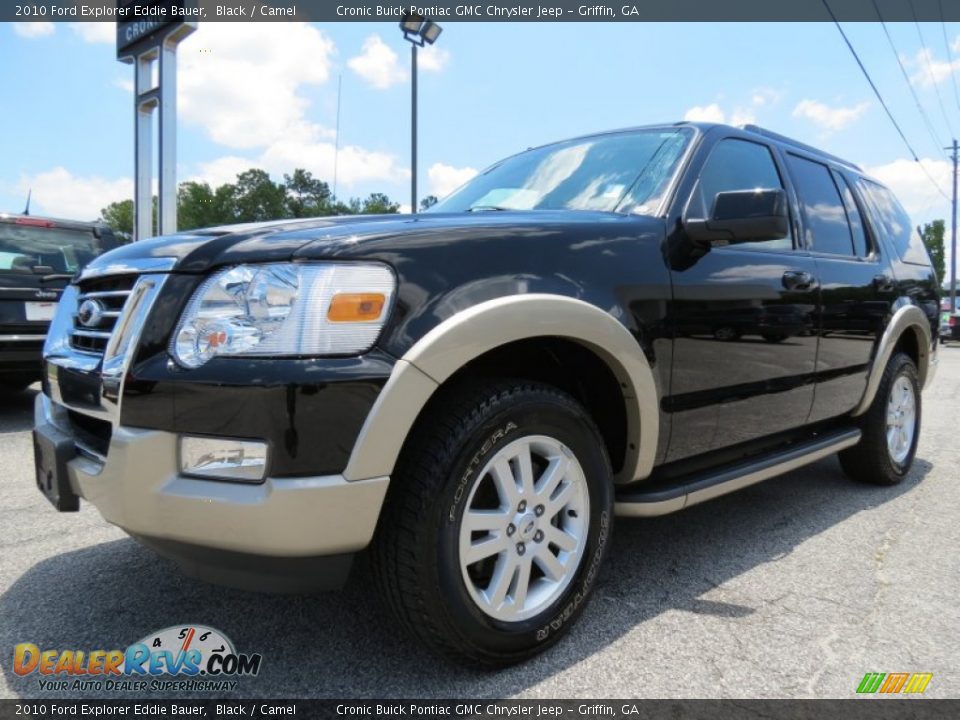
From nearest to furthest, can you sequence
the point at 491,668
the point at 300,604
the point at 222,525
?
1. the point at 222,525
2. the point at 491,668
3. the point at 300,604

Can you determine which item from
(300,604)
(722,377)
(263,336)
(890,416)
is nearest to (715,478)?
(722,377)

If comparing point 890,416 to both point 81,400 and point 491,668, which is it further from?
point 81,400

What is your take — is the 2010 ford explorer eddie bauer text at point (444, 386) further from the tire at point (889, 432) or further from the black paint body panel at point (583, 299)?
the tire at point (889, 432)

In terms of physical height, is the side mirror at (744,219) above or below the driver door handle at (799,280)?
above

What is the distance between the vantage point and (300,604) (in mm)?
2418

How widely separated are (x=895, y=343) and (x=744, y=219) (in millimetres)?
2266

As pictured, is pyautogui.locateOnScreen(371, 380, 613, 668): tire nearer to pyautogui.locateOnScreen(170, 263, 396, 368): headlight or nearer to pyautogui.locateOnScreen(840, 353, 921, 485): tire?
pyautogui.locateOnScreen(170, 263, 396, 368): headlight

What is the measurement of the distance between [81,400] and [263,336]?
727 millimetres

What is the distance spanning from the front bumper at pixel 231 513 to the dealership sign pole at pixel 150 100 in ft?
42.1

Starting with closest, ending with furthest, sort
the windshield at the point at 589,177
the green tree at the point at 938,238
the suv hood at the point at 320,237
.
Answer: the suv hood at the point at 320,237
the windshield at the point at 589,177
the green tree at the point at 938,238

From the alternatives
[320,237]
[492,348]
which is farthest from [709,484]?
[320,237]

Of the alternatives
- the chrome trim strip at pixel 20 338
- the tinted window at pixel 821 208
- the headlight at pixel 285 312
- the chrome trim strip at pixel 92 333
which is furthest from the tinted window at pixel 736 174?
the chrome trim strip at pixel 20 338

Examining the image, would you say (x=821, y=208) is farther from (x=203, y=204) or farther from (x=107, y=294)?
(x=203, y=204)

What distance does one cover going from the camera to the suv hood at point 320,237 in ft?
5.72
